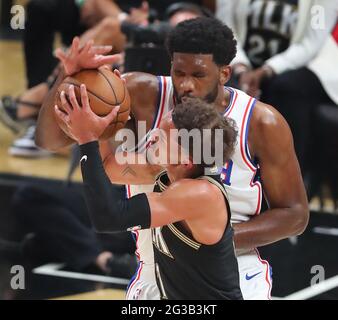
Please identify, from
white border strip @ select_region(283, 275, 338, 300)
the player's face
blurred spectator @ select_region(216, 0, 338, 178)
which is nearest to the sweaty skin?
the player's face

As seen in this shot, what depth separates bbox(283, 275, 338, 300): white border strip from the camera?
5074 millimetres

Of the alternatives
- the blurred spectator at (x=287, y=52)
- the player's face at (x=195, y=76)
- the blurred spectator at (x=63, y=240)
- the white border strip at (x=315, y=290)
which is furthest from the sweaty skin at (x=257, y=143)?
the blurred spectator at (x=287, y=52)

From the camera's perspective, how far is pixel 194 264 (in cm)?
322

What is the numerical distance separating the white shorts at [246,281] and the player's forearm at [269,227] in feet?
0.29

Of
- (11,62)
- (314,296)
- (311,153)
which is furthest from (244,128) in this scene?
(11,62)

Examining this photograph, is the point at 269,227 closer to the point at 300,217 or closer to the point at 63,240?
the point at 300,217

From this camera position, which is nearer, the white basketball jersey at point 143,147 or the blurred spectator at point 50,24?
the white basketball jersey at point 143,147

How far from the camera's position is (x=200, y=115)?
121 inches

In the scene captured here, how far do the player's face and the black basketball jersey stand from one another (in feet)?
1.21

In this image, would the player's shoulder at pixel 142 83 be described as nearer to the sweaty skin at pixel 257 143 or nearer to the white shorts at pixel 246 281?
the sweaty skin at pixel 257 143

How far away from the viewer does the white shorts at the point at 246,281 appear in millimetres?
3588

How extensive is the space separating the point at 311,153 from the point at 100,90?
342 cm

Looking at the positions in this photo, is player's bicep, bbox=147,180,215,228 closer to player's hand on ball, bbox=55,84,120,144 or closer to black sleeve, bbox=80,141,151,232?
black sleeve, bbox=80,141,151,232

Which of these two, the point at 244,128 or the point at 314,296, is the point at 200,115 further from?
the point at 314,296
